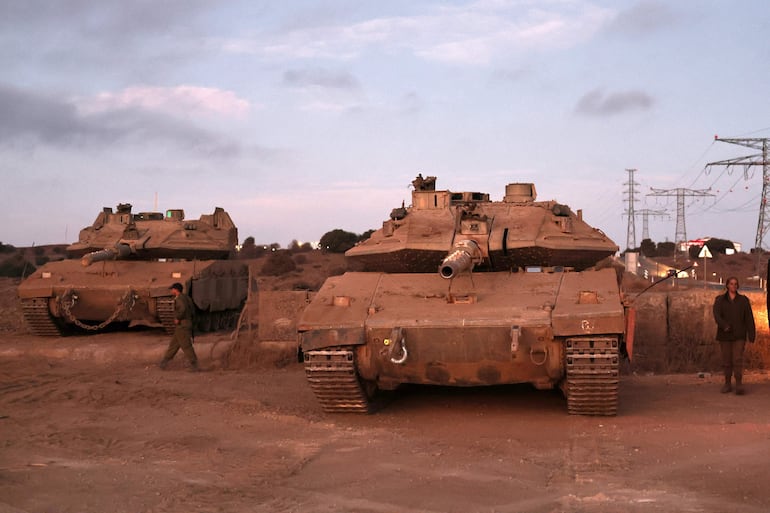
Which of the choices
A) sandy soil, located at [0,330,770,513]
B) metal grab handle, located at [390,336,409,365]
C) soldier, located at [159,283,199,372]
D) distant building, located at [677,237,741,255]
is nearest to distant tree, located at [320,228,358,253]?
distant building, located at [677,237,741,255]

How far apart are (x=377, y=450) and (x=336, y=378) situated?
1.60 meters

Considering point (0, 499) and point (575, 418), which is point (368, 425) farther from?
point (0, 499)

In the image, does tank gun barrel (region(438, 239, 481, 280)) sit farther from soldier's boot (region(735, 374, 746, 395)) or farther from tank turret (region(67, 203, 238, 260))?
tank turret (region(67, 203, 238, 260))

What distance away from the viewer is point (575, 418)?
938 cm

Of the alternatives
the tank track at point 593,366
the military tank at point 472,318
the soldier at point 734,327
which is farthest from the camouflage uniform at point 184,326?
the soldier at point 734,327

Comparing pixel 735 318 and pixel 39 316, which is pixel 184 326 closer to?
pixel 39 316

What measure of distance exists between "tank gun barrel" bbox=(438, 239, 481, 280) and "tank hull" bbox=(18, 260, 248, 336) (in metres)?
8.60

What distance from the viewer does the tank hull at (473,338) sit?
882cm

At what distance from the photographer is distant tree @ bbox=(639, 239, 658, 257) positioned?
71438 millimetres

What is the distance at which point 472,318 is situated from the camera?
905 cm

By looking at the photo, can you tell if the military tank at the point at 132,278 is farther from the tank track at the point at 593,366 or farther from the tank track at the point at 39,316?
the tank track at the point at 593,366

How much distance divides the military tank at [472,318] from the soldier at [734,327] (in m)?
1.52

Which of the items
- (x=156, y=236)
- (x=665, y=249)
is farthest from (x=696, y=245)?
(x=156, y=236)

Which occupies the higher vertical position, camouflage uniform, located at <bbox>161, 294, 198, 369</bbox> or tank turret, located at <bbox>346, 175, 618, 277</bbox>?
tank turret, located at <bbox>346, 175, 618, 277</bbox>
